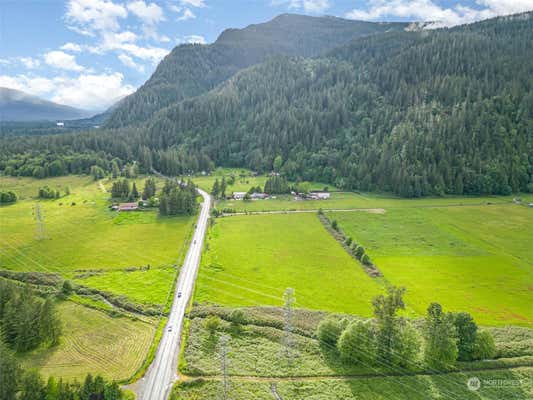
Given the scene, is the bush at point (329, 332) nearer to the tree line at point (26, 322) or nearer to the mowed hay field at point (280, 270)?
the mowed hay field at point (280, 270)

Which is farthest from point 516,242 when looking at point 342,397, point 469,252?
point 342,397

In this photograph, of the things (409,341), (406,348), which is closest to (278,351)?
(406,348)

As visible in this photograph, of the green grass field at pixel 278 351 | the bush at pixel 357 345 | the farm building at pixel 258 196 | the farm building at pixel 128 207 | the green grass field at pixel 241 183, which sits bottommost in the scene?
the green grass field at pixel 278 351

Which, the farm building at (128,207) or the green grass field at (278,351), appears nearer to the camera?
the green grass field at (278,351)

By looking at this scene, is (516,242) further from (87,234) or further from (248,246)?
(87,234)

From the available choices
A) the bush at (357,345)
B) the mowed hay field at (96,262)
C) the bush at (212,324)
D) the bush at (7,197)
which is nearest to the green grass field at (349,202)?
the mowed hay field at (96,262)

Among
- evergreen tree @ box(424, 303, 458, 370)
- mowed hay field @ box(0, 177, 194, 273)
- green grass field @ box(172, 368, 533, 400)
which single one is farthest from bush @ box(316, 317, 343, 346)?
mowed hay field @ box(0, 177, 194, 273)
